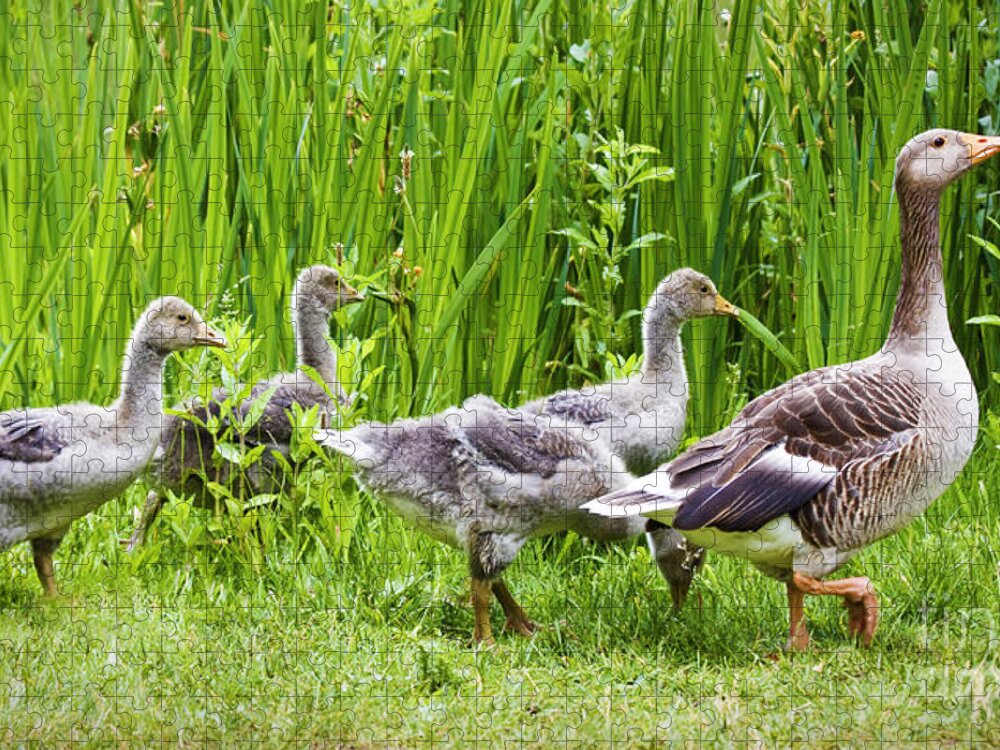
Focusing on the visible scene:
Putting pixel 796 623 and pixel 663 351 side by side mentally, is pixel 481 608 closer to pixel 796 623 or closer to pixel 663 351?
pixel 796 623

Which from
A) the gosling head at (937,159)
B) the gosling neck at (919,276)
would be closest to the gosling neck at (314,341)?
the gosling neck at (919,276)

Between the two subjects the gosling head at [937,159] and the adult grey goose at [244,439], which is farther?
the adult grey goose at [244,439]

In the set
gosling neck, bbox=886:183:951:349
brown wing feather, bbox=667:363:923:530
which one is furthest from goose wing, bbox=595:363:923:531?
gosling neck, bbox=886:183:951:349

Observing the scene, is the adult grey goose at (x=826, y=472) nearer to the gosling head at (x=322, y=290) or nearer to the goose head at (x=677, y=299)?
the goose head at (x=677, y=299)

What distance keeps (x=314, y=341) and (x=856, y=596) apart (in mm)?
3005

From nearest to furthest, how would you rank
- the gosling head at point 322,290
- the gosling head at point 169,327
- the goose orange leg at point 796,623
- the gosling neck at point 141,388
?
the goose orange leg at point 796,623, the gosling neck at point 141,388, the gosling head at point 169,327, the gosling head at point 322,290

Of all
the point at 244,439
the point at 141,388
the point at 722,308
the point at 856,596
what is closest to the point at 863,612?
the point at 856,596

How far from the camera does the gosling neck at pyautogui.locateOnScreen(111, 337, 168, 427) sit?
19.1ft

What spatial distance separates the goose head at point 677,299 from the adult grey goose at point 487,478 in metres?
0.83

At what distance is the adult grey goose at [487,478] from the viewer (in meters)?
5.49

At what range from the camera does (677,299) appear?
637 cm

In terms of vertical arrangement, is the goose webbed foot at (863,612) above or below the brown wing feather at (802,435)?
below

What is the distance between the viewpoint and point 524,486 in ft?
18.0

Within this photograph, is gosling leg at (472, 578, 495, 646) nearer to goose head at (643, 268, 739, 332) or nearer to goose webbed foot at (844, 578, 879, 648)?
goose webbed foot at (844, 578, 879, 648)
